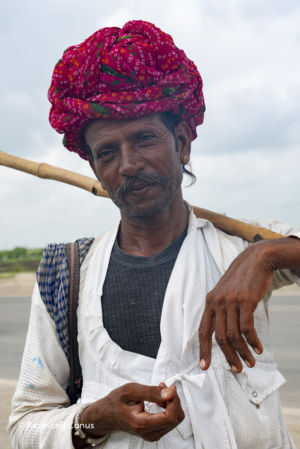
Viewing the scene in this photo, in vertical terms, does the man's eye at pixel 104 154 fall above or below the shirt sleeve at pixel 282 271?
above

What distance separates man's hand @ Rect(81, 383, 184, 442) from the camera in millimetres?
1638

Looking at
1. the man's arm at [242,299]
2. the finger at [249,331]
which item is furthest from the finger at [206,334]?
the finger at [249,331]

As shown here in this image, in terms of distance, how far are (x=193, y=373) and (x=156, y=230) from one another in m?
0.58

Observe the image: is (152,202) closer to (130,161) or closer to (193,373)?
A: (130,161)

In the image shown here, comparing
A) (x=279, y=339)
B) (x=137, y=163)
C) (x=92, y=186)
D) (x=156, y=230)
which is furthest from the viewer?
(x=279, y=339)

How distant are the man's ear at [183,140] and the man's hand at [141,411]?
952 millimetres

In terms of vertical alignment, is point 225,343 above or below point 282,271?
below

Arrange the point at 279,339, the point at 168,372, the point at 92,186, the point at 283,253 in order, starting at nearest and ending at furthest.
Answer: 1. the point at 283,253
2. the point at 168,372
3. the point at 92,186
4. the point at 279,339

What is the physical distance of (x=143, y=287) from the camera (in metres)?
2.04

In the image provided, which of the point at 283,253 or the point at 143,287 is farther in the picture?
the point at 143,287

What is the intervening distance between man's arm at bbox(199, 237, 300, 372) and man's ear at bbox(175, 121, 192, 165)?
24.4 inches

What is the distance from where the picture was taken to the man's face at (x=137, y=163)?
1978 mm

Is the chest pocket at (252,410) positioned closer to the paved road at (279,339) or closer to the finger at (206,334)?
the finger at (206,334)

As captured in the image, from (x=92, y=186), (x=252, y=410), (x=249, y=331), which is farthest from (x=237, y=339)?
(x=92, y=186)
